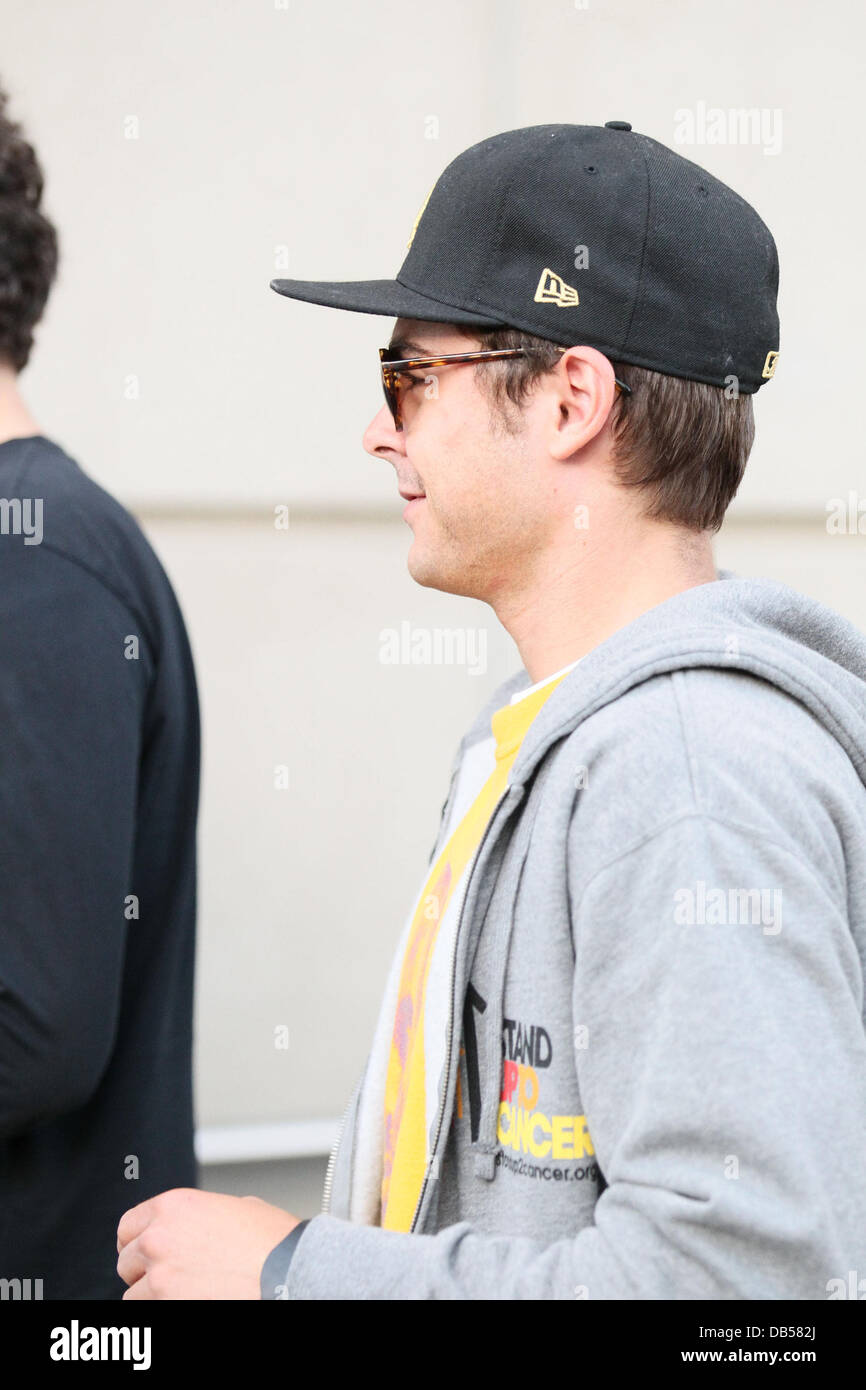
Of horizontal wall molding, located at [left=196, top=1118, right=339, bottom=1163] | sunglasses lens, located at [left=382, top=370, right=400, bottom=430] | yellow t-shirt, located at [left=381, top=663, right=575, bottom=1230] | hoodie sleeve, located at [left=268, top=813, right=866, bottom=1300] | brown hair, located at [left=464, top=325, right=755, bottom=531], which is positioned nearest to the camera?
hoodie sleeve, located at [left=268, top=813, right=866, bottom=1300]

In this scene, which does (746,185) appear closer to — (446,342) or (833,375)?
(833,375)

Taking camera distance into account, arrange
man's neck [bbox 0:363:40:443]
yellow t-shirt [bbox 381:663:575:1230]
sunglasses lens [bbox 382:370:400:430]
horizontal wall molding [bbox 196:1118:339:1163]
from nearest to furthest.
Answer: yellow t-shirt [bbox 381:663:575:1230] < sunglasses lens [bbox 382:370:400:430] < man's neck [bbox 0:363:40:443] < horizontal wall molding [bbox 196:1118:339:1163]

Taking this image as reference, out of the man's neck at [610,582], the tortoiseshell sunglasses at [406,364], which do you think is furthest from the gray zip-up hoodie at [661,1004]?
the tortoiseshell sunglasses at [406,364]

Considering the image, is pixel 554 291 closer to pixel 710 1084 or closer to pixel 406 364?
pixel 406 364

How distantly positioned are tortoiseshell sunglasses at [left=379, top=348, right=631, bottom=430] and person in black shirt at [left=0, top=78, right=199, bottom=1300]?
0.39 metres

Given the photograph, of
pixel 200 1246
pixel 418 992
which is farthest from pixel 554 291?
pixel 200 1246

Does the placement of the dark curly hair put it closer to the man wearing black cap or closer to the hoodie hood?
the man wearing black cap

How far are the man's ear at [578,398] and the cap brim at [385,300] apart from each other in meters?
0.09

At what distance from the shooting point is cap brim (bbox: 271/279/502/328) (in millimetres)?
1384

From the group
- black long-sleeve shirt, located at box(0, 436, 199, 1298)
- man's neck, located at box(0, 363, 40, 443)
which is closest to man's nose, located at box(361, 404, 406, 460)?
black long-sleeve shirt, located at box(0, 436, 199, 1298)

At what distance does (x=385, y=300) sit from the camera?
144cm

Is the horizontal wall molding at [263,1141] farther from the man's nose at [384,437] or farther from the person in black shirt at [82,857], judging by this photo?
the man's nose at [384,437]

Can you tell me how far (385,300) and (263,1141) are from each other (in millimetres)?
2476

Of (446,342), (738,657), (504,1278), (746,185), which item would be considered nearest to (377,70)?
(746,185)
